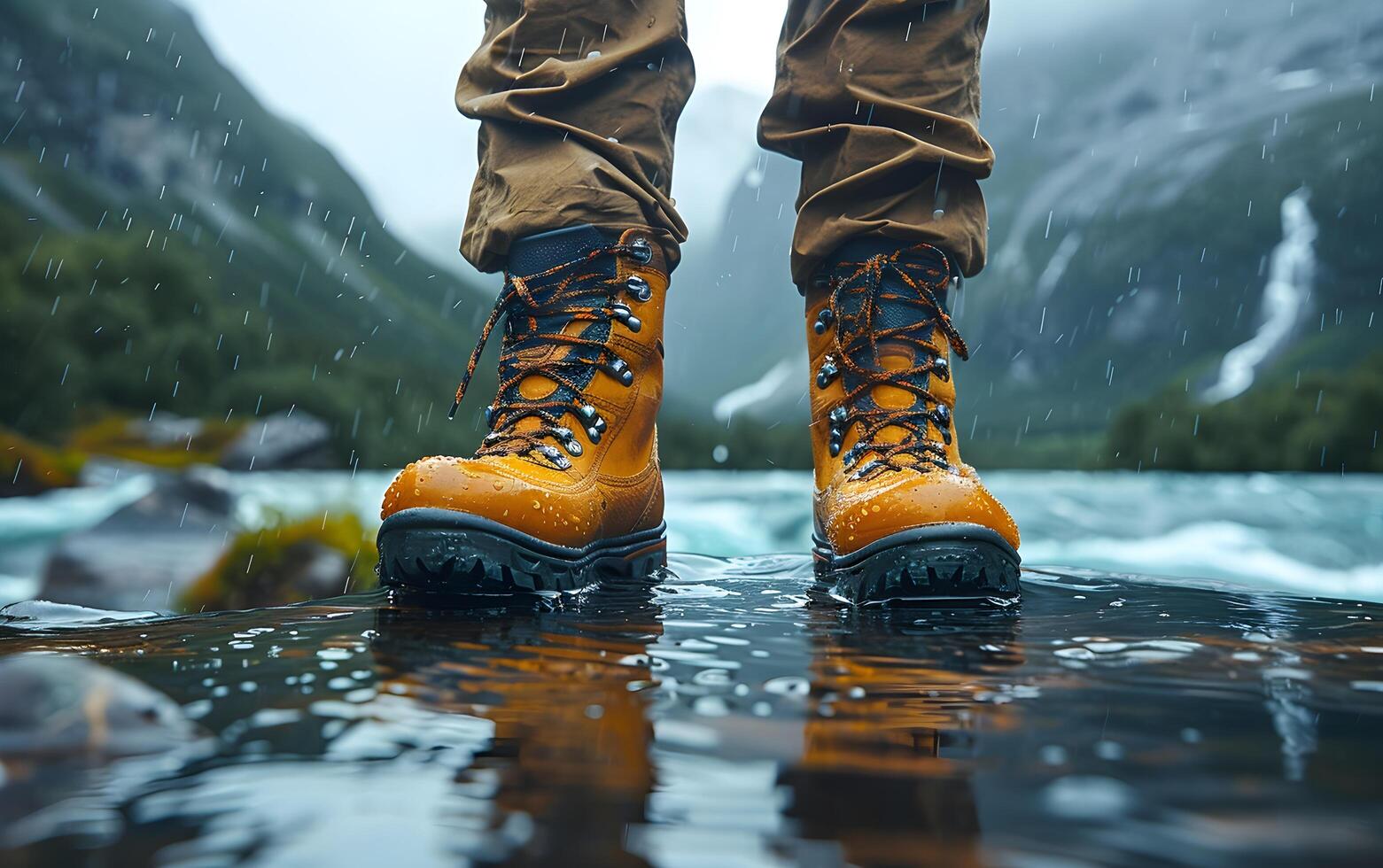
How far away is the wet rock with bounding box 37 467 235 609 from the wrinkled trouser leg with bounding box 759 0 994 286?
434cm

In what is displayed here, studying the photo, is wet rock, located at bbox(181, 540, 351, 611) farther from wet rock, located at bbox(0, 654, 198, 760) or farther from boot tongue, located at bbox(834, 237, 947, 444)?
wet rock, located at bbox(0, 654, 198, 760)

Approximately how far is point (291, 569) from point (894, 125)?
3.36 meters

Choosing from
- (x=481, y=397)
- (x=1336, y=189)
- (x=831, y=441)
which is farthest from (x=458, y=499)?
(x=1336, y=189)

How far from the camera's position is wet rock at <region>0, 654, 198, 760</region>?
60cm

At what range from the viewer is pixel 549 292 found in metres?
1.85

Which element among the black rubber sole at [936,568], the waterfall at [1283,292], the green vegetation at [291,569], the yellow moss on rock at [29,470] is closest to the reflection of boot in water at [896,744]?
the black rubber sole at [936,568]

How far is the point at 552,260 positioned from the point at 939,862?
61.9 inches

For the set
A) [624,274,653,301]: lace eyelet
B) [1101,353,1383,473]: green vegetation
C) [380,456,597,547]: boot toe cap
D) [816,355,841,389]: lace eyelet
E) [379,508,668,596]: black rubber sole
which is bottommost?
[379,508,668,596]: black rubber sole

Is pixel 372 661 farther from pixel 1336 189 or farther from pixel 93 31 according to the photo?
pixel 93 31

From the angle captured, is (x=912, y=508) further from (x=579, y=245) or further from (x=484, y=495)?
(x=579, y=245)

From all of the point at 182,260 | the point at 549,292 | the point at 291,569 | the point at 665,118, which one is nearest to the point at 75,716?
the point at 549,292

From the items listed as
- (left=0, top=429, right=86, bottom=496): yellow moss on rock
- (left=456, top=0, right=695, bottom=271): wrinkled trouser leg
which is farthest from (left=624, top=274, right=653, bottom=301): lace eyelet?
(left=0, top=429, right=86, bottom=496): yellow moss on rock

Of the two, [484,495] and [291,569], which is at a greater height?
[484,495]

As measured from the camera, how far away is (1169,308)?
96.4 m
